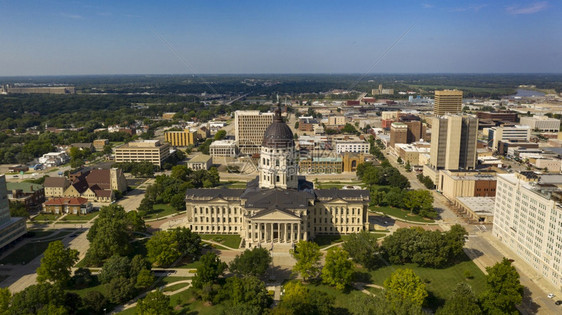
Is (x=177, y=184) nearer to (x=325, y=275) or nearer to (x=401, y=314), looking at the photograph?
(x=325, y=275)

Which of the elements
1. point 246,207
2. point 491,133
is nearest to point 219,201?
point 246,207

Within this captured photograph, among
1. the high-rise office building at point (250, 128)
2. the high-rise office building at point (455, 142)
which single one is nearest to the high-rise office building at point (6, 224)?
the high-rise office building at point (250, 128)

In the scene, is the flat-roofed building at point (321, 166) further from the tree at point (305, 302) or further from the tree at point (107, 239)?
the tree at point (305, 302)

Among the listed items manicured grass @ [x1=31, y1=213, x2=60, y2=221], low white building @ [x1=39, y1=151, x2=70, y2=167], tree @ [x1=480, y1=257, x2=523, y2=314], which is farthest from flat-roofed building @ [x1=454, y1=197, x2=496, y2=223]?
low white building @ [x1=39, y1=151, x2=70, y2=167]

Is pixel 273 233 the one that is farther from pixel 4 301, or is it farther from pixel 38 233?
pixel 38 233

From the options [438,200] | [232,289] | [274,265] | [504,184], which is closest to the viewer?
[232,289]

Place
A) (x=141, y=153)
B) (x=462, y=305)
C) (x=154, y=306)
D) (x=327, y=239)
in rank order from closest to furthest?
(x=462, y=305) < (x=154, y=306) < (x=327, y=239) < (x=141, y=153)

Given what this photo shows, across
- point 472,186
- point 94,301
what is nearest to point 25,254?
point 94,301
